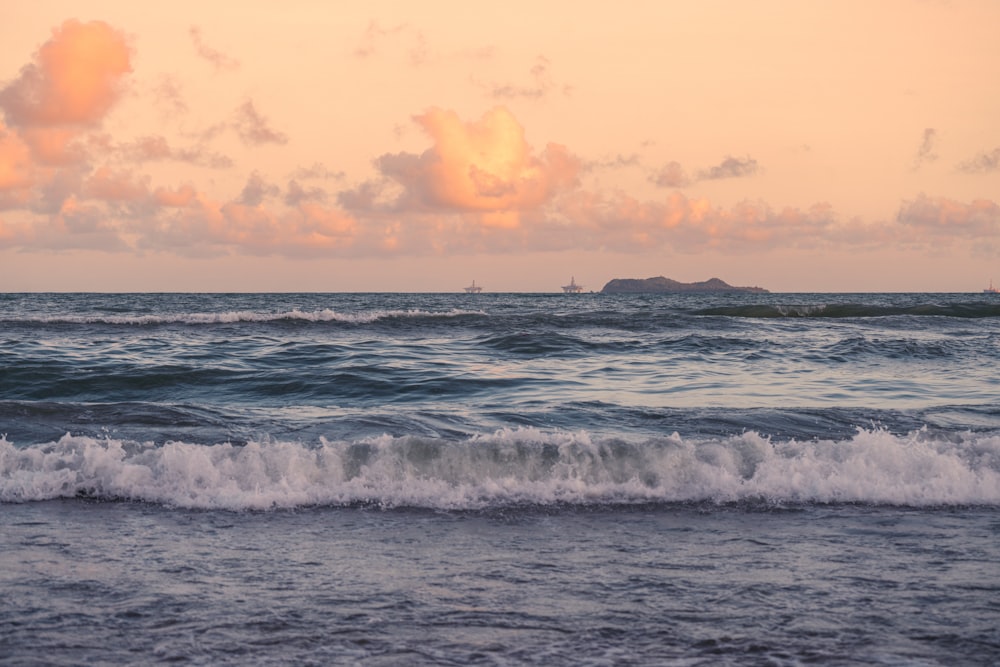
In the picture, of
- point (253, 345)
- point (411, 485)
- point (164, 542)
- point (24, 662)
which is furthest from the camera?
point (253, 345)

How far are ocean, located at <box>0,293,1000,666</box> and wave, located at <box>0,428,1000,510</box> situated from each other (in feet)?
0.09

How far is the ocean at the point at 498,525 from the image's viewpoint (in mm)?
3871

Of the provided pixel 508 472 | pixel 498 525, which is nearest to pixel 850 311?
pixel 508 472

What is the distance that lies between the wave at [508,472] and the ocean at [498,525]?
0.09ft

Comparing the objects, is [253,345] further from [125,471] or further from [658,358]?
[125,471]

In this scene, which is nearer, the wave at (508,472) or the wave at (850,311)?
the wave at (508,472)

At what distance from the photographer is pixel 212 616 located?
13.5 ft

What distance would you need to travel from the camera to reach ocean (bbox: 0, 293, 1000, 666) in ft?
12.7

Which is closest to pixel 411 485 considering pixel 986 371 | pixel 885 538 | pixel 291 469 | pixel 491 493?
pixel 491 493

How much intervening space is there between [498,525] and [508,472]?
1.44 metres

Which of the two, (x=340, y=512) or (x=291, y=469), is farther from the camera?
(x=291, y=469)

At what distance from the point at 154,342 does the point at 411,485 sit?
60.2 feet

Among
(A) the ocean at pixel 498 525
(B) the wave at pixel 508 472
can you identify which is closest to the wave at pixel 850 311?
(A) the ocean at pixel 498 525

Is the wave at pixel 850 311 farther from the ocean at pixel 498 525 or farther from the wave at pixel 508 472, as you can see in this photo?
the wave at pixel 508 472
